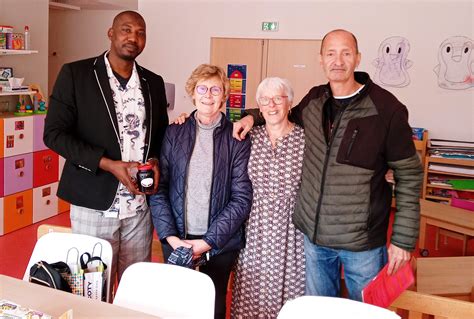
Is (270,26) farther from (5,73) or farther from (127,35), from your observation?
(127,35)

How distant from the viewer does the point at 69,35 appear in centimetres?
723

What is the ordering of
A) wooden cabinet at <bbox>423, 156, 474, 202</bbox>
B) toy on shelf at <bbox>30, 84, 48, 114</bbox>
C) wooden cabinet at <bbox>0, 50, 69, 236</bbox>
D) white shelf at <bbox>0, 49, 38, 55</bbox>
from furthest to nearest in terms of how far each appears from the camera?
wooden cabinet at <bbox>423, 156, 474, 202</bbox>
toy on shelf at <bbox>30, 84, 48, 114</bbox>
white shelf at <bbox>0, 49, 38, 55</bbox>
wooden cabinet at <bbox>0, 50, 69, 236</bbox>

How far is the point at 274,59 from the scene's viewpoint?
6414 millimetres

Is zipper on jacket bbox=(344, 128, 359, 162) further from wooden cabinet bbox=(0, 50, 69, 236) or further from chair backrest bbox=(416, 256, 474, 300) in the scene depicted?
wooden cabinet bbox=(0, 50, 69, 236)

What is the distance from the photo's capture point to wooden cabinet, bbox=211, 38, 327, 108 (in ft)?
20.5

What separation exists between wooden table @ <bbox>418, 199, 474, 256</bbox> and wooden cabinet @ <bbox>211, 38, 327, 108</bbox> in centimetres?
261

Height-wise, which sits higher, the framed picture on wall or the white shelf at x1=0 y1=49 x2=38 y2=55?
the white shelf at x1=0 y1=49 x2=38 y2=55

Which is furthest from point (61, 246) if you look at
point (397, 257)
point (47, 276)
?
point (397, 257)

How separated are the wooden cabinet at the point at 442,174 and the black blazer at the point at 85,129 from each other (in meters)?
4.26

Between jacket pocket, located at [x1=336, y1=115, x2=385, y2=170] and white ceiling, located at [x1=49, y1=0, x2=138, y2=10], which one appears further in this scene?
white ceiling, located at [x1=49, y1=0, x2=138, y2=10]

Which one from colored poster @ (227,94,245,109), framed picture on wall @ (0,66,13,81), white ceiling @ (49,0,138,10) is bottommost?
colored poster @ (227,94,245,109)

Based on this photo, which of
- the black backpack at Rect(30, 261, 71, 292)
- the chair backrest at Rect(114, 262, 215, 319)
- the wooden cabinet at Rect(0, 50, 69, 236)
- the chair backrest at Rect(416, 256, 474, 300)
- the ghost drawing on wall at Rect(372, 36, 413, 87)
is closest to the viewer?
the chair backrest at Rect(114, 262, 215, 319)

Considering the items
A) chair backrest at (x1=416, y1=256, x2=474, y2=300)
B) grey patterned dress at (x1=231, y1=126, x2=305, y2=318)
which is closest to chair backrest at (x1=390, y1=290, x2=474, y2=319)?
grey patterned dress at (x1=231, y1=126, x2=305, y2=318)

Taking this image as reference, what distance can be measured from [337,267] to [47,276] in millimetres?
1205
